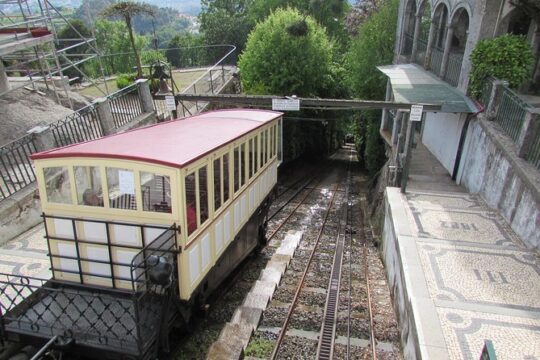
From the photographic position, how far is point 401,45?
19562mm

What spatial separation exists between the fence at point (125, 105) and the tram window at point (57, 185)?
21.7 ft

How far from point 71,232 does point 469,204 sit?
9.12 m

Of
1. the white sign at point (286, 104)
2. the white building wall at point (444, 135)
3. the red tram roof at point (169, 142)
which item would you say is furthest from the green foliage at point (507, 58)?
the red tram roof at point (169, 142)

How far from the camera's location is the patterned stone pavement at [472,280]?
216 inches

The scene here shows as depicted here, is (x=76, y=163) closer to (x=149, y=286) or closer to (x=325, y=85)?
(x=149, y=286)

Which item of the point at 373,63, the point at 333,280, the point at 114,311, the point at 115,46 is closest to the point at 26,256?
the point at 114,311

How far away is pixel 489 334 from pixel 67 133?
10.0 m

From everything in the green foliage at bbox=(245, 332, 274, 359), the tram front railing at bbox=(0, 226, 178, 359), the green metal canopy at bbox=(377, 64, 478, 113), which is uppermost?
the green metal canopy at bbox=(377, 64, 478, 113)

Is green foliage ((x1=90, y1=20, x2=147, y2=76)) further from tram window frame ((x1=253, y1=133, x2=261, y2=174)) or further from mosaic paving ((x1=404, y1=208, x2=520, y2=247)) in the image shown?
mosaic paving ((x1=404, y1=208, x2=520, y2=247))

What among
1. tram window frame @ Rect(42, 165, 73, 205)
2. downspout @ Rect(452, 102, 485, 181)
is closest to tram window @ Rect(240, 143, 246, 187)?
tram window frame @ Rect(42, 165, 73, 205)

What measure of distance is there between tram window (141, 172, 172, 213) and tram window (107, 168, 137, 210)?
0.49 feet

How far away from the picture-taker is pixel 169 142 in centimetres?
615

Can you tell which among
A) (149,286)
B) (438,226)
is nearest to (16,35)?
(149,286)

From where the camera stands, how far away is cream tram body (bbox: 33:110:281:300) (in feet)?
17.3
